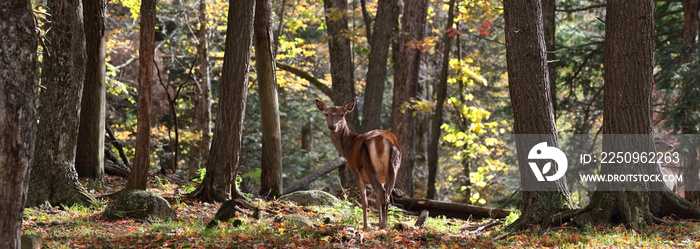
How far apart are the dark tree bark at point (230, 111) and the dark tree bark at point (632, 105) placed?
17.6 ft

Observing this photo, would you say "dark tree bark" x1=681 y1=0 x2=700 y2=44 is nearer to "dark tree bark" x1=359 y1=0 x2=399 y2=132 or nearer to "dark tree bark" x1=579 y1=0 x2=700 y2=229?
"dark tree bark" x1=359 y1=0 x2=399 y2=132

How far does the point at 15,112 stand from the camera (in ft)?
16.2

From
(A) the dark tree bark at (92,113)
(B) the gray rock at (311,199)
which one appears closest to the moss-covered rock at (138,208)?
(B) the gray rock at (311,199)

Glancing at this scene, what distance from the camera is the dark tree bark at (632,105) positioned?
28.1 feet

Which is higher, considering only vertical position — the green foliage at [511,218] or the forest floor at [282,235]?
the forest floor at [282,235]

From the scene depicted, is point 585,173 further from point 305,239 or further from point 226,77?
point 305,239

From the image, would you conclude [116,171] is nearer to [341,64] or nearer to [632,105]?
[341,64]

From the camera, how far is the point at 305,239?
748 centimetres

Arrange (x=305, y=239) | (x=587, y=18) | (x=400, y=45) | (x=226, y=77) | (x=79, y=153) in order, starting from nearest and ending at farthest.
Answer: (x=305, y=239)
(x=226, y=77)
(x=79, y=153)
(x=400, y=45)
(x=587, y=18)

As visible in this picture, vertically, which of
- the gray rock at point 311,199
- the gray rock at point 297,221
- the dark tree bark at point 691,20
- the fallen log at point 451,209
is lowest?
the fallen log at point 451,209

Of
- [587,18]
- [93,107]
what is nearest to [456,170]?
[587,18]

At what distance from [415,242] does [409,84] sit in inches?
330

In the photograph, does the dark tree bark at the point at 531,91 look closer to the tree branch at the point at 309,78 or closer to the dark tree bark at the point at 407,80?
the dark tree bark at the point at 407,80

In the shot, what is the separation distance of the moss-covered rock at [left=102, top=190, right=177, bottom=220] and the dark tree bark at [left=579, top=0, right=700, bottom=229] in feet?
18.6
